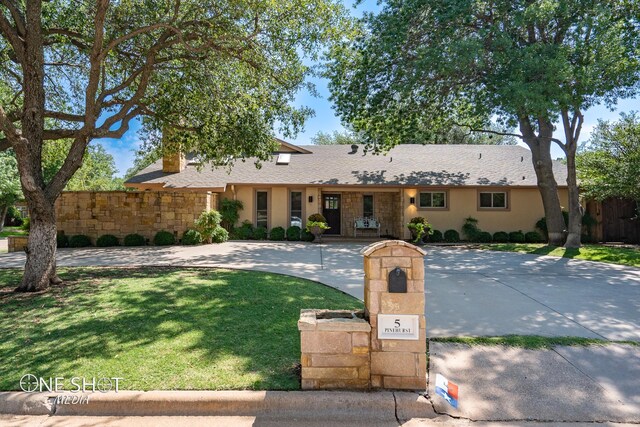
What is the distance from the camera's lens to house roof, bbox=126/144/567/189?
1529 cm

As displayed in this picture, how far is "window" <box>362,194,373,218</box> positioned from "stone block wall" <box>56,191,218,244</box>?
7491 mm

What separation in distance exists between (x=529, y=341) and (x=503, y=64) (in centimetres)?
866

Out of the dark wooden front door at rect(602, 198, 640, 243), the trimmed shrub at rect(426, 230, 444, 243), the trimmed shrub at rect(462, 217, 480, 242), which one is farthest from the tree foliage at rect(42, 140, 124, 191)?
the dark wooden front door at rect(602, 198, 640, 243)

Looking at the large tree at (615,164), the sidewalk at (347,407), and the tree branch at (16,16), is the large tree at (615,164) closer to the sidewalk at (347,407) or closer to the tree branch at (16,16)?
the sidewalk at (347,407)

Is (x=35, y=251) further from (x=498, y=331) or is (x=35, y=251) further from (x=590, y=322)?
(x=590, y=322)

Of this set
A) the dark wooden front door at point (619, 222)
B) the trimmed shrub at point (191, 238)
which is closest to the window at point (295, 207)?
the trimmed shrub at point (191, 238)

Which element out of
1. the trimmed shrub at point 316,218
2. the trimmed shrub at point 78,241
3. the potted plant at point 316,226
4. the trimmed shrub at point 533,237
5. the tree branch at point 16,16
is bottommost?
the trimmed shrub at point 533,237

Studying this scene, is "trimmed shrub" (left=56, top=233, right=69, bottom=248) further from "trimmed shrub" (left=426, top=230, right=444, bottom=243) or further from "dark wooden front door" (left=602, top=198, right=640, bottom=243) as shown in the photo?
"dark wooden front door" (left=602, top=198, right=640, bottom=243)

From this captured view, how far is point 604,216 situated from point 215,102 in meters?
17.8

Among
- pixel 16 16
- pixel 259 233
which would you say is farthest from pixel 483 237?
pixel 16 16

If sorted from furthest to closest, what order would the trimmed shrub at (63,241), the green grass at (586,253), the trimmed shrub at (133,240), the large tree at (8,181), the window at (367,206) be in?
the large tree at (8,181) < the window at (367,206) < the trimmed shrub at (133,240) < the trimmed shrub at (63,241) < the green grass at (586,253)

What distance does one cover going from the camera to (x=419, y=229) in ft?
46.2

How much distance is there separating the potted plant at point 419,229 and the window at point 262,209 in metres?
6.42

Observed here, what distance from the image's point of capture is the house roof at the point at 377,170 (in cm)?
1529
